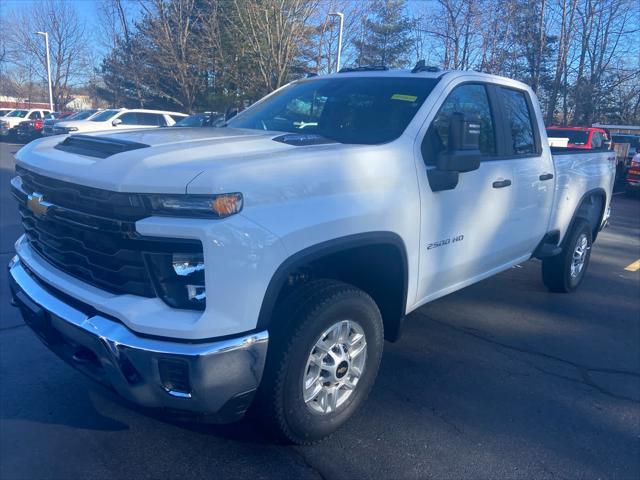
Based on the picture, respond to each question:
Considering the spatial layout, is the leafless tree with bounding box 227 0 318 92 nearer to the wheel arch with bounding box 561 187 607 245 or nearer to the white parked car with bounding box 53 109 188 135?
the white parked car with bounding box 53 109 188 135

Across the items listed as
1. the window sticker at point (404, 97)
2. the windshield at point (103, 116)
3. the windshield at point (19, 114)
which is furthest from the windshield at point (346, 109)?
the windshield at point (19, 114)

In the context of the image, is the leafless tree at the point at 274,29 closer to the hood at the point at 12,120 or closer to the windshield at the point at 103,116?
the windshield at the point at 103,116

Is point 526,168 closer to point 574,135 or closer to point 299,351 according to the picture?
point 299,351

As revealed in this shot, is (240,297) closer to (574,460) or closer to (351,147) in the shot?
(351,147)

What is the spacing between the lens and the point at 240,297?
7.98 feet

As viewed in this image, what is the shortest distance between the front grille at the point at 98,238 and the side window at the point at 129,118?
1800 centimetres

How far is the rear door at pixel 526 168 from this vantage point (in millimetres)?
4383

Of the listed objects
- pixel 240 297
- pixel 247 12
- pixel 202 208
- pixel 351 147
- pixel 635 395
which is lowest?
pixel 635 395

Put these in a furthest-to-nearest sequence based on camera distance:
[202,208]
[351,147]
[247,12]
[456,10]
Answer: [456,10]
[247,12]
[351,147]
[202,208]

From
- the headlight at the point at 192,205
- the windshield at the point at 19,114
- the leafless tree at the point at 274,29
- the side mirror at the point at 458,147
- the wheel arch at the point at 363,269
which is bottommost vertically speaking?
the wheel arch at the point at 363,269

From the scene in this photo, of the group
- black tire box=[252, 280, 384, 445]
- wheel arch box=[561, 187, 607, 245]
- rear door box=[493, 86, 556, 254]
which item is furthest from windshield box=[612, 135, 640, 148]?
black tire box=[252, 280, 384, 445]

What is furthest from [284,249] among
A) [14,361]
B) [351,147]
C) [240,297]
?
[14,361]

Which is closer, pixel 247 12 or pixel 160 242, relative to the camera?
pixel 160 242

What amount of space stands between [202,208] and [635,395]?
333cm
